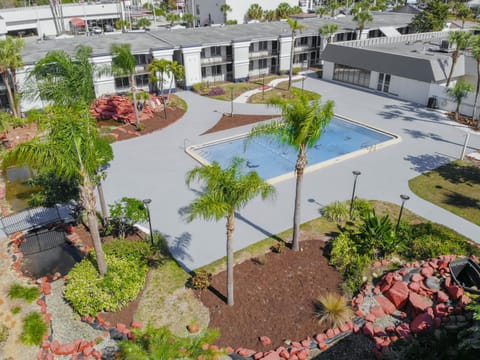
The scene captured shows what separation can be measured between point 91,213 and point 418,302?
12135 mm

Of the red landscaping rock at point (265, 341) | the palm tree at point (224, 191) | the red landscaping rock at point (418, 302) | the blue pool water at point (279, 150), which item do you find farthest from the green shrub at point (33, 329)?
the blue pool water at point (279, 150)

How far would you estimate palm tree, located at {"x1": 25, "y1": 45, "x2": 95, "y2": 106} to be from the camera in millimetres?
17734

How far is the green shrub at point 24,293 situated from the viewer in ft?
48.9

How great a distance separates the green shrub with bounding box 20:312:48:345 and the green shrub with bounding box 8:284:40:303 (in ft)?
3.07

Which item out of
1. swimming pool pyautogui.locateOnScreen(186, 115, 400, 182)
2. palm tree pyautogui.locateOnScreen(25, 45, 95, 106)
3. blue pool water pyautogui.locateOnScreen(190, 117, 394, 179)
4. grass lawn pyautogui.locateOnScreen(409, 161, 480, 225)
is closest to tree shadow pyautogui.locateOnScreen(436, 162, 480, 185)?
grass lawn pyautogui.locateOnScreen(409, 161, 480, 225)

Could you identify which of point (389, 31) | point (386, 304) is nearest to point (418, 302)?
point (386, 304)

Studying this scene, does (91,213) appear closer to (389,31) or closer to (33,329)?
(33,329)

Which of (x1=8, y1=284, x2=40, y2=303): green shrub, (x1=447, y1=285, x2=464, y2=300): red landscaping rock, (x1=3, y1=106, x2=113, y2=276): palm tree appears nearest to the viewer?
(x1=3, y1=106, x2=113, y2=276): palm tree

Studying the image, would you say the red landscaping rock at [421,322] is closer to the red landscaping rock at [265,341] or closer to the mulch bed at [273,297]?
the mulch bed at [273,297]

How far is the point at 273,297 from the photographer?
14922mm

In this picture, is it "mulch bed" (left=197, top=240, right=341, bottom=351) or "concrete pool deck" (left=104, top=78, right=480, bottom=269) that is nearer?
"mulch bed" (left=197, top=240, right=341, bottom=351)

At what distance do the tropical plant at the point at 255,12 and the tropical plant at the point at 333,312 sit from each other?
75.1 meters

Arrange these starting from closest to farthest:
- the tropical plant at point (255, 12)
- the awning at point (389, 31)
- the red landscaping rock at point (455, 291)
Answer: the red landscaping rock at point (455, 291) → the awning at point (389, 31) → the tropical plant at point (255, 12)

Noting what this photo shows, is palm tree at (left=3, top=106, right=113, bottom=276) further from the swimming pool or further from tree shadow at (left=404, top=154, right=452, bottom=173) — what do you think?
tree shadow at (left=404, top=154, right=452, bottom=173)
